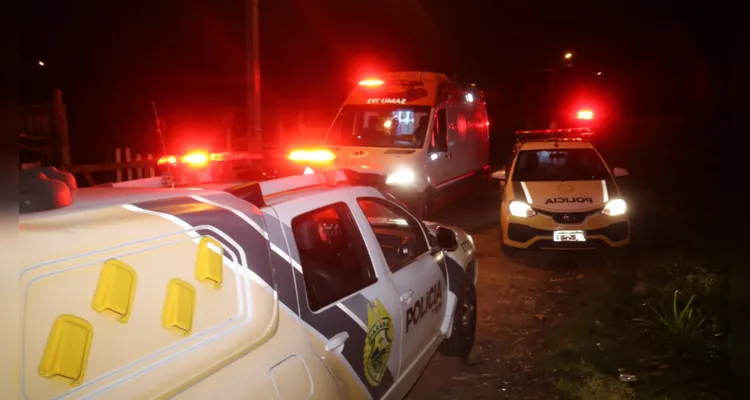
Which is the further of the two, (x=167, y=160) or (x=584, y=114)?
(x=584, y=114)

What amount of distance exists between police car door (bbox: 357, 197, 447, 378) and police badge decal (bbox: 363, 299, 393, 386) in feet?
0.86

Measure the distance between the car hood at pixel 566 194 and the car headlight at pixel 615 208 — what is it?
74 millimetres

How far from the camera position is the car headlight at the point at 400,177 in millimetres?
10266

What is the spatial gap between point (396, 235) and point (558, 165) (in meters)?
5.29

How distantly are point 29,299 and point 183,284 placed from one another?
52cm

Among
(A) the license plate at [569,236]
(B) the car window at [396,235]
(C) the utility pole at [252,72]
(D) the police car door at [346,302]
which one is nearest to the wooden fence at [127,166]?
(C) the utility pole at [252,72]

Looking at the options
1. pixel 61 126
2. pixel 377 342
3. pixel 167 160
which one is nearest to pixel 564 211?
pixel 377 342

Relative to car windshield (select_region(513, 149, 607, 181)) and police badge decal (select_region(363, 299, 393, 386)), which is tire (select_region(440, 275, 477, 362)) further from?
car windshield (select_region(513, 149, 607, 181))

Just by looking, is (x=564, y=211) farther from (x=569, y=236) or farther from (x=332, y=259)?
(x=332, y=259)

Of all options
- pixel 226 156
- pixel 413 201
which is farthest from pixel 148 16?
pixel 226 156

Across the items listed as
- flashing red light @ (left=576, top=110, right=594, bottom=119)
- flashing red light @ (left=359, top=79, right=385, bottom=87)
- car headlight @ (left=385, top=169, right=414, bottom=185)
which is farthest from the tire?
flashing red light @ (left=576, top=110, right=594, bottom=119)

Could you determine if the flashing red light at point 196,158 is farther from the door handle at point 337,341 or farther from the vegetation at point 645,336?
the vegetation at point 645,336

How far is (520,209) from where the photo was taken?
8.74 m

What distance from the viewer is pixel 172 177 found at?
3500 mm
